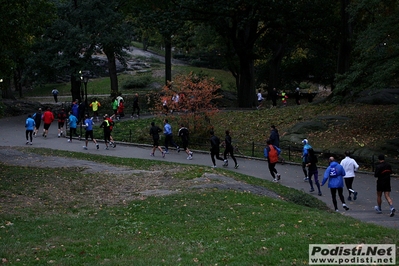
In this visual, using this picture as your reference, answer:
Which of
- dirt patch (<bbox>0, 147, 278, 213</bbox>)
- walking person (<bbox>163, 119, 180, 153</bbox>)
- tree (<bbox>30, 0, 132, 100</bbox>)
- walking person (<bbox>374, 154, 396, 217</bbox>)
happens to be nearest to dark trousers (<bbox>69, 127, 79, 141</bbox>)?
walking person (<bbox>163, 119, 180, 153</bbox>)

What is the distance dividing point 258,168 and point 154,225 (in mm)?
12160

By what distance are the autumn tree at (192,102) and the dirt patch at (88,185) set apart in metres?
7.14

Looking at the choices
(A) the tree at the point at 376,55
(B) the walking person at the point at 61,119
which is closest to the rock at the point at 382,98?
(A) the tree at the point at 376,55

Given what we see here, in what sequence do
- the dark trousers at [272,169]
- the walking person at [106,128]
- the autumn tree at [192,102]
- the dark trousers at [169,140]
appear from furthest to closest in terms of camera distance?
the autumn tree at [192,102], the walking person at [106,128], the dark trousers at [169,140], the dark trousers at [272,169]

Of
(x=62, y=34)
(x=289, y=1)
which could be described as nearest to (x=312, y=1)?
(x=289, y=1)

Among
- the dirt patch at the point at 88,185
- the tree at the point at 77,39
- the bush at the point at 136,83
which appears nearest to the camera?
the dirt patch at the point at 88,185

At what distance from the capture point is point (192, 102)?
28.2m

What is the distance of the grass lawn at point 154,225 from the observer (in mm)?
9508

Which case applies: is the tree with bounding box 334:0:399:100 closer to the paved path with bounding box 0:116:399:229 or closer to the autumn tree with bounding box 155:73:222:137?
the paved path with bounding box 0:116:399:229

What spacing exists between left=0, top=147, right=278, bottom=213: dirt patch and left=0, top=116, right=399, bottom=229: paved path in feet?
9.83

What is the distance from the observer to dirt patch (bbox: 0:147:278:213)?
15.2 metres

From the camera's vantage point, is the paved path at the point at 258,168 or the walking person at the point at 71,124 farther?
the walking person at the point at 71,124

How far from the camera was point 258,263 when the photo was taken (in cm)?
874

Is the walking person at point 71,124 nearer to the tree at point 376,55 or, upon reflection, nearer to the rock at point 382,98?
the tree at point 376,55
